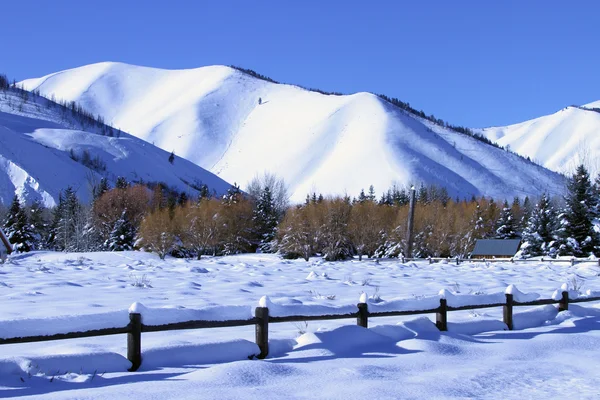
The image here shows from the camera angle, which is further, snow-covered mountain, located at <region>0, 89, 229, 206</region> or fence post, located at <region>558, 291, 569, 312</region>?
snow-covered mountain, located at <region>0, 89, 229, 206</region>

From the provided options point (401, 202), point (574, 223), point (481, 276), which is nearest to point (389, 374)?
point (481, 276)

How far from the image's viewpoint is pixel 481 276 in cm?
2503

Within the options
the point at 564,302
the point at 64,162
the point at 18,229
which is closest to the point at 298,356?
the point at 564,302

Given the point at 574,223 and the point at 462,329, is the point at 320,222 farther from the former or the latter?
the point at 462,329

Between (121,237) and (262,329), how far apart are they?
2500 inches

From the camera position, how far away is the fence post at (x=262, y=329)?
9.02m

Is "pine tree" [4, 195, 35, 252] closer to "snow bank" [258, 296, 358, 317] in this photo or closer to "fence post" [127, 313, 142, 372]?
"snow bank" [258, 296, 358, 317]

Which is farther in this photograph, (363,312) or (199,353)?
(363,312)

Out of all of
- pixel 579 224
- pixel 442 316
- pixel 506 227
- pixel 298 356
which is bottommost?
pixel 298 356

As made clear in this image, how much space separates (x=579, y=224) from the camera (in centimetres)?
4831

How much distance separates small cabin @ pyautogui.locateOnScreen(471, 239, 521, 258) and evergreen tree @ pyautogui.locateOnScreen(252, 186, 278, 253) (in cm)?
2264

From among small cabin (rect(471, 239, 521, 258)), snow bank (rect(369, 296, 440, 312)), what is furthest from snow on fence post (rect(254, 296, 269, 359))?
small cabin (rect(471, 239, 521, 258))

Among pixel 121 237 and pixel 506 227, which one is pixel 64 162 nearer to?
pixel 121 237

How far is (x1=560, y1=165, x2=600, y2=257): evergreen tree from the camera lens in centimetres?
4784
